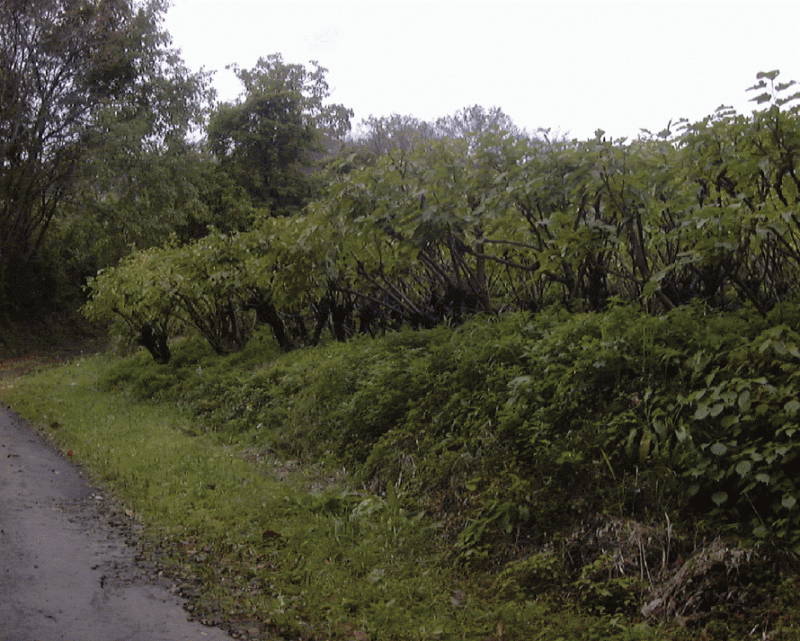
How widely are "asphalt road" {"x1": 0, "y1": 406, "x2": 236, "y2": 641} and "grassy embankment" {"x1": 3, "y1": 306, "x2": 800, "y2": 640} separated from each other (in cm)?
29

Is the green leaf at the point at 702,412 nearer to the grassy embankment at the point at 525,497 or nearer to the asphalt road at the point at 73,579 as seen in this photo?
the grassy embankment at the point at 525,497

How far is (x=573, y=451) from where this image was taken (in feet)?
18.2

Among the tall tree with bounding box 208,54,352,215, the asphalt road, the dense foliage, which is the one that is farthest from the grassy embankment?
the tall tree with bounding box 208,54,352,215

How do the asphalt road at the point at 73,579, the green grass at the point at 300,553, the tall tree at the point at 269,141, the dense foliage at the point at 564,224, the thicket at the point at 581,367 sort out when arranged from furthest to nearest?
1. the tall tree at the point at 269,141
2. the dense foliage at the point at 564,224
3. the thicket at the point at 581,367
4. the green grass at the point at 300,553
5. the asphalt road at the point at 73,579

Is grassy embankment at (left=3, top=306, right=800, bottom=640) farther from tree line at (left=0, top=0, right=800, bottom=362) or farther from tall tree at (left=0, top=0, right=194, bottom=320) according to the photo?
tall tree at (left=0, top=0, right=194, bottom=320)

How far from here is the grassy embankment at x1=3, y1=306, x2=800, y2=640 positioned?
4305mm

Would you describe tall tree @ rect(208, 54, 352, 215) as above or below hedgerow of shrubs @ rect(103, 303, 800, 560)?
above

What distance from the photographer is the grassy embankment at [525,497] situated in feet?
14.1

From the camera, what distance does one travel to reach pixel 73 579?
513cm

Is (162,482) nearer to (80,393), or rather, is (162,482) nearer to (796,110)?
(796,110)

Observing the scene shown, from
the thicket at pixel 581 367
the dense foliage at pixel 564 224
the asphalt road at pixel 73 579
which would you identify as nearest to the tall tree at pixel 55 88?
the dense foliage at pixel 564 224

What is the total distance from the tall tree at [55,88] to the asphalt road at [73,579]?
22964 millimetres

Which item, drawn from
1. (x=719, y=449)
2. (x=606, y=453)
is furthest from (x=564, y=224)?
(x=719, y=449)

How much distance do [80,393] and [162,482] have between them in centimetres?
889
